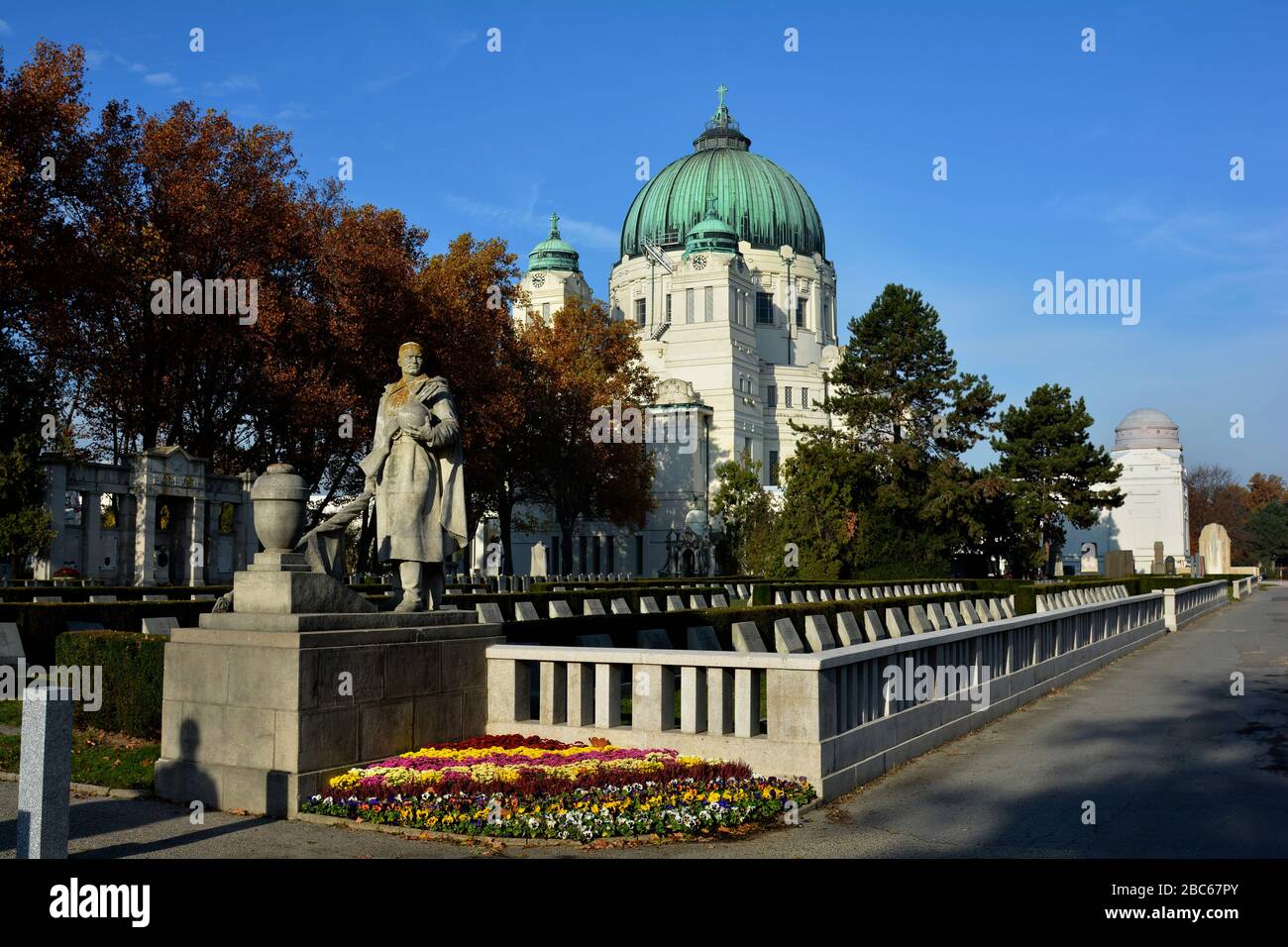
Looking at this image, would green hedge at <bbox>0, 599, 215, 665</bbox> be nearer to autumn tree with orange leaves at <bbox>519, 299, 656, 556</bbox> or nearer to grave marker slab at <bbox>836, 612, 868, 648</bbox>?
grave marker slab at <bbox>836, 612, 868, 648</bbox>

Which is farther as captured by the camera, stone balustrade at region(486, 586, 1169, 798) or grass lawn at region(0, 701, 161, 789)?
grass lawn at region(0, 701, 161, 789)

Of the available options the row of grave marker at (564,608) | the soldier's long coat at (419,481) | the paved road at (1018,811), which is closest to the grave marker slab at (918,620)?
the paved road at (1018,811)

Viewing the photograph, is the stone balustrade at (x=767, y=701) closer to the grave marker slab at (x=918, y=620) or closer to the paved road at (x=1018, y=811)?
the paved road at (x=1018, y=811)

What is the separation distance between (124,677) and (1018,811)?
8869 millimetres

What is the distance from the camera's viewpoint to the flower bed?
7535mm

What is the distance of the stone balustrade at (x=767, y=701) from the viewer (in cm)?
868

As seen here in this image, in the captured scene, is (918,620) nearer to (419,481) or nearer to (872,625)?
(872,625)

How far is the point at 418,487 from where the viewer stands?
1016 cm

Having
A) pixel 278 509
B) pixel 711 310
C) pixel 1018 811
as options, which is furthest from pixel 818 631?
pixel 711 310

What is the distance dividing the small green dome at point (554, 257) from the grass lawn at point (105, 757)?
281ft

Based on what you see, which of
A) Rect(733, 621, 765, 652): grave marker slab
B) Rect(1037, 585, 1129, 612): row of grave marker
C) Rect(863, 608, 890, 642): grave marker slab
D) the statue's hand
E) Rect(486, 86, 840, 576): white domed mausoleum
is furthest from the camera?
Rect(486, 86, 840, 576): white domed mausoleum

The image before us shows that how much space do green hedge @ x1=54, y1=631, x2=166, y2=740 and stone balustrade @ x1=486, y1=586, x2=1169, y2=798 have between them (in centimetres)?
376

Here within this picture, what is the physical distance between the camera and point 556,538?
79.4 meters

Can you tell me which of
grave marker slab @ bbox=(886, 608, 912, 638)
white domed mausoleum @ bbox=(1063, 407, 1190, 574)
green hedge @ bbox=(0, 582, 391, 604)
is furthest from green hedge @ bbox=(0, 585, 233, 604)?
white domed mausoleum @ bbox=(1063, 407, 1190, 574)
